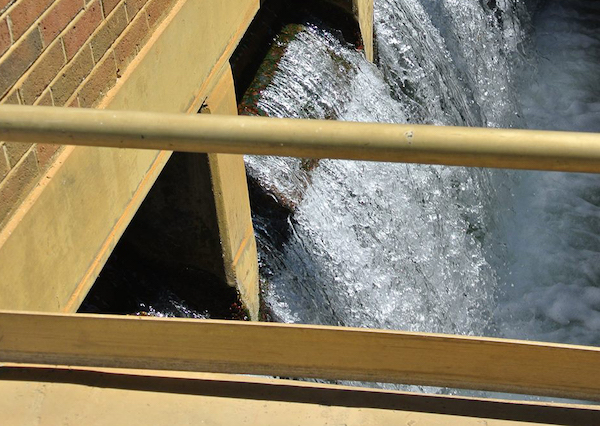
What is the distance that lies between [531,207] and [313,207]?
2.73 metres

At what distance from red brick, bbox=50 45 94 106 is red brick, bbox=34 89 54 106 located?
0.02 meters

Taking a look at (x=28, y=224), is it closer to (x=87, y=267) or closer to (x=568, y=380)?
(x=87, y=267)

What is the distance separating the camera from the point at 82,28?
8.59ft

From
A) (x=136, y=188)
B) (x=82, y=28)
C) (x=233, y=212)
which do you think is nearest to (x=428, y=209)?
(x=233, y=212)

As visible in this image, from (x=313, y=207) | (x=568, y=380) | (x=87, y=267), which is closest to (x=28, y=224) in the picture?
(x=87, y=267)

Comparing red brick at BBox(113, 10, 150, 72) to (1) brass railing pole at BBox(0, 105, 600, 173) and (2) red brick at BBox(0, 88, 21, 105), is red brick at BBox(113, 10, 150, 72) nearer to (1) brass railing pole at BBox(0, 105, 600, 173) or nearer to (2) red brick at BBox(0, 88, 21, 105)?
(2) red brick at BBox(0, 88, 21, 105)

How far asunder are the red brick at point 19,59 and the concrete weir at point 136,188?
0.29 metres

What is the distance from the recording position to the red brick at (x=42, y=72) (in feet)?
7.80

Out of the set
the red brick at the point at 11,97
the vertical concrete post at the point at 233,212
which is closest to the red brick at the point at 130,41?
the red brick at the point at 11,97

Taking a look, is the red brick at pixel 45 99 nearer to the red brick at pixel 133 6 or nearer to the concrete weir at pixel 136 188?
the concrete weir at pixel 136 188

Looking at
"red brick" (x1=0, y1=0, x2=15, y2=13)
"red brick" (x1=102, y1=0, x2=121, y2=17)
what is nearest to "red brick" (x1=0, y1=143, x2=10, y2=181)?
"red brick" (x1=0, y1=0, x2=15, y2=13)

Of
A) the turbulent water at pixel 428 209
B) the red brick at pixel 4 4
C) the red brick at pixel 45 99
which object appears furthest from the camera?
the turbulent water at pixel 428 209

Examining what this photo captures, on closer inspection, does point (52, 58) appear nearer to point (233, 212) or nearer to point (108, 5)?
point (108, 5)

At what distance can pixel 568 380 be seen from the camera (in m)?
1.77
